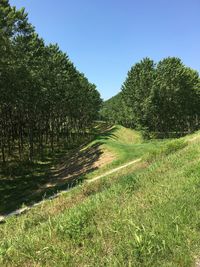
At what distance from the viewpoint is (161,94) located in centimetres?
5781

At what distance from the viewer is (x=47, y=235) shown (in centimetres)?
657

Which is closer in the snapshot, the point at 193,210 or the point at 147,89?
the point at 193,210

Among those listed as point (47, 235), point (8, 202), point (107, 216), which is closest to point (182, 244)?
point (107, 216)

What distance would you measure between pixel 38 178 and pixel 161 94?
34552 millimetres

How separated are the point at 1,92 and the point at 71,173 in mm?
9652

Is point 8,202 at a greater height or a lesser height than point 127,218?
lesser

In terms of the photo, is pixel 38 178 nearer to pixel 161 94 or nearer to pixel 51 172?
pixel 51 172

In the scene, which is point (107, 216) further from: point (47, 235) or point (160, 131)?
point (160, 131)

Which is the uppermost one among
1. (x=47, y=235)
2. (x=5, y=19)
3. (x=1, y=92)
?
(x=5, y=19)

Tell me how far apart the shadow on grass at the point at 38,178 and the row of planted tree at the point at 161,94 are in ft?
75.8

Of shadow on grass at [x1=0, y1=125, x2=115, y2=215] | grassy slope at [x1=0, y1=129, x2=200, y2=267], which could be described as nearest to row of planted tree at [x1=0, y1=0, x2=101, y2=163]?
shadow on grass at [x1=0, y1=125, x2=115, y2=215]

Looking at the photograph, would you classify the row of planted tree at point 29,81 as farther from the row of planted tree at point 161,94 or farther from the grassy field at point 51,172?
the row of planted tree at point 161,94

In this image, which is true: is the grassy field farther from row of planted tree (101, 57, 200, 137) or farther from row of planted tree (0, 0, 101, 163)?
row of planted tree (101, 57, 200, 137)

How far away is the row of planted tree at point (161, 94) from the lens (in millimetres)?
57844
